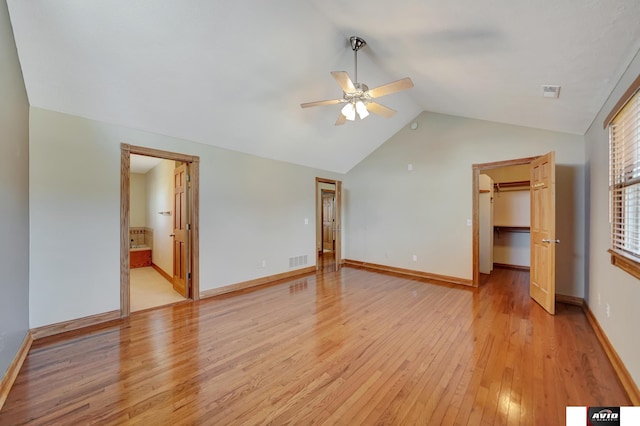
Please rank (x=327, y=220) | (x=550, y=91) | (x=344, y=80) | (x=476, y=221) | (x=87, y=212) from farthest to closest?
(x=327, y=220), (x=476, y=221), (x=87, y=212), (x=550, y=91), (x=344, y=80)

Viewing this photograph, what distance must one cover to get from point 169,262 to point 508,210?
7264mm

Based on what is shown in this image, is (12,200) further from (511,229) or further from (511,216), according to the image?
(511,216)

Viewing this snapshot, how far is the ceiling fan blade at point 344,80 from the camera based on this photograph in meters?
2.35

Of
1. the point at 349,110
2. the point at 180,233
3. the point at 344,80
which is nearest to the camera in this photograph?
the point at 344,80

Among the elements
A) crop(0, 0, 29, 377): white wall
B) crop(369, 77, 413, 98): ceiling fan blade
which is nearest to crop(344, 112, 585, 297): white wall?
crop(369, 77, 413, 98): ceiling fan blade

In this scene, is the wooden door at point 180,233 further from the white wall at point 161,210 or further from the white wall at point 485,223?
the white wall at point 485,223

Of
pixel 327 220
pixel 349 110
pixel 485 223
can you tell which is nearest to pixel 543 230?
pixel 485 223

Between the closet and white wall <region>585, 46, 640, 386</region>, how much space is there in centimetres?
230

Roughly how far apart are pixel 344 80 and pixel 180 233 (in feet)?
10.9

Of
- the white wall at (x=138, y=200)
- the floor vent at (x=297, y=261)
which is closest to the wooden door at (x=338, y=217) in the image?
the floor vent at (x=297, y=261)

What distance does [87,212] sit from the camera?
2.88 meters

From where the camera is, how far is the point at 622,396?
1788 millimetres

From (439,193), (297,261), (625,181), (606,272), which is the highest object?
(439,193)

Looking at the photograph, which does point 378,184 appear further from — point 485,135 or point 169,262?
point 169,262
